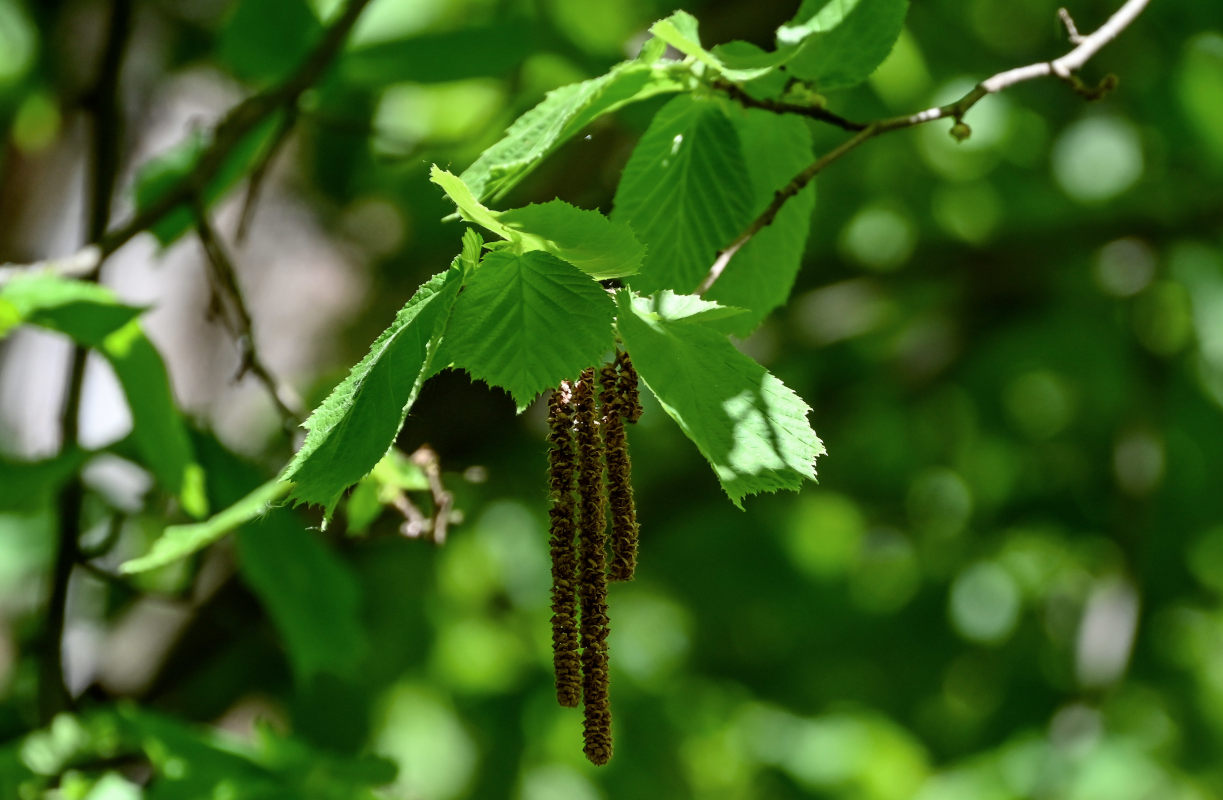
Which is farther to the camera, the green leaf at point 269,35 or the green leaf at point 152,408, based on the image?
the green leaf at point 269,35

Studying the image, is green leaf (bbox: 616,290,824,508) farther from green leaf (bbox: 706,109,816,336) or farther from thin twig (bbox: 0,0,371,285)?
thin twig (bbox: 0,0,371,285)

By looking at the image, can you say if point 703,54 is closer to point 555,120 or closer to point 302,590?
point 555,120

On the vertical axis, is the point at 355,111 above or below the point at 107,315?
below

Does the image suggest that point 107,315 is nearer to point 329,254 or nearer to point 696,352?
point 696,352

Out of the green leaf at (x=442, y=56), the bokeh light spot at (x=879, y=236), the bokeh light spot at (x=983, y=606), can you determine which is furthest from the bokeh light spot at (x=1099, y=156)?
the green leaf at (x=442, y=56)

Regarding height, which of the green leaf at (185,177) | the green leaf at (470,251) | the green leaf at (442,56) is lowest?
the green leaf at (185,177)

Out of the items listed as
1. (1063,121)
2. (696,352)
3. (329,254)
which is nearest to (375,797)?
(696,352)

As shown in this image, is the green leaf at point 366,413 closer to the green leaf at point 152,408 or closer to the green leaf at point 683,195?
the green leaf at point 683,195
